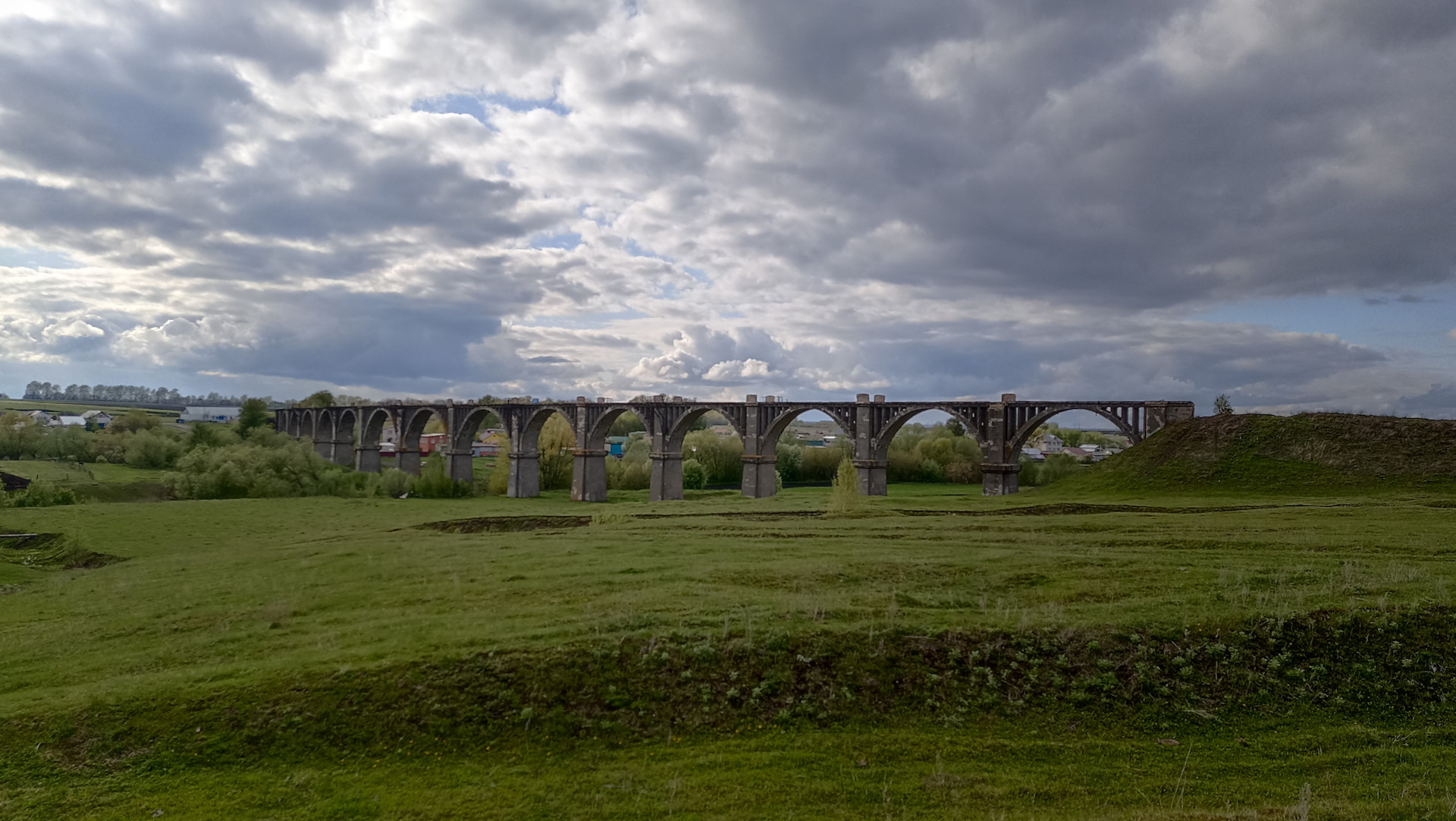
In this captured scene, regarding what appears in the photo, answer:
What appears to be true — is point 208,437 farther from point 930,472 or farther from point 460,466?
point 930,472

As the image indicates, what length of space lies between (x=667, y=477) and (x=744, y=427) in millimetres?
8692

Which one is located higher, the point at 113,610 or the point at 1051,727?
the point at 1051,727

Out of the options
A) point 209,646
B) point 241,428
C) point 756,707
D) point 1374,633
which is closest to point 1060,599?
point 1374,633

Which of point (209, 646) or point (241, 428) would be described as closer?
point (209, 646)

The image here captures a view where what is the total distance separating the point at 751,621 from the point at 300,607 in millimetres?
12695

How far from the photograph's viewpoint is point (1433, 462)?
127 feet

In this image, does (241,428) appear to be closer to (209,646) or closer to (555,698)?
(209,646)

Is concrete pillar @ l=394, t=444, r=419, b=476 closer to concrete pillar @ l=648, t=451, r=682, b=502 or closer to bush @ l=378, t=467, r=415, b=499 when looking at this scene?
bush @ l=378, t=467, r=415, b=499

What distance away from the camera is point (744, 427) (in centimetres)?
6619

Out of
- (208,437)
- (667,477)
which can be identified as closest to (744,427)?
(667,477)

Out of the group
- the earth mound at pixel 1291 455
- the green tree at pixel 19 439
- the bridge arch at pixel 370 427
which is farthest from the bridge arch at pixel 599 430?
the green tree at pixel 19 439

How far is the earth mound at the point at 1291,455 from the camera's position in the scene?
129ft

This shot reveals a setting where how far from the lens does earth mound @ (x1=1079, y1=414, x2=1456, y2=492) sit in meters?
39.2

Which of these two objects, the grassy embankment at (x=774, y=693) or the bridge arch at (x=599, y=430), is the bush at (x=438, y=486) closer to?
the bridge arch at (x=599, y=430)
